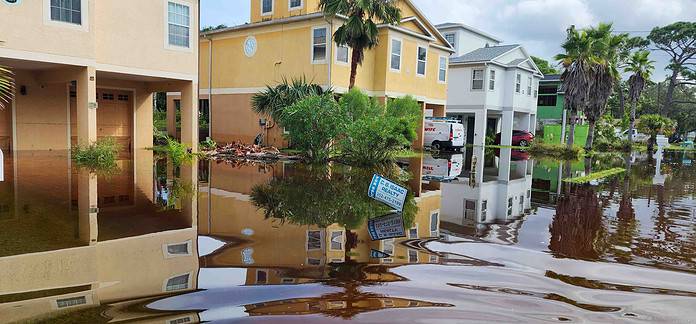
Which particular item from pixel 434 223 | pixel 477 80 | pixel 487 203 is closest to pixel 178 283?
pixel 434 223

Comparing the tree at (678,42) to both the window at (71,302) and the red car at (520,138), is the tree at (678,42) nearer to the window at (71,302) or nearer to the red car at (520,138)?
the red car at (520,138)

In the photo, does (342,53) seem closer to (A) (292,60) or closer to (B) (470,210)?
(A) (292,60)

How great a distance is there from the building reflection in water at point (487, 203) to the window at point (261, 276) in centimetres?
411

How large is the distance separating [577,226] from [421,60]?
20092mm

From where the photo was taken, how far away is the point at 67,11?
1486 cm

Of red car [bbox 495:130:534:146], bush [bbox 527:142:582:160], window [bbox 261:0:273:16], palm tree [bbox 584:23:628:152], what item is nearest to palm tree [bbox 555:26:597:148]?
palm tree [bbox 584:23:628:152]

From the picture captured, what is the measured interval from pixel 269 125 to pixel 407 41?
A: 8.94m

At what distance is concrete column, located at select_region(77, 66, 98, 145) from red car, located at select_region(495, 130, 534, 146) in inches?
1267

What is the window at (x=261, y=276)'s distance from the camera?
230 inches

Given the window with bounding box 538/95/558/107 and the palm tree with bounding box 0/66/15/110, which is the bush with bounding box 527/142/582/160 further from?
the palm tree with bounding box 0/66/15/110

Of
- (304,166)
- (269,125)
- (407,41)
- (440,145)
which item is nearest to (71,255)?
(304,166)

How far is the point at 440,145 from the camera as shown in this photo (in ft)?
100

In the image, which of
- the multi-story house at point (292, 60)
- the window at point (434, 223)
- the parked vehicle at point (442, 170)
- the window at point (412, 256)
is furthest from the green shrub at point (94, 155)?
the window at point (412, 256)

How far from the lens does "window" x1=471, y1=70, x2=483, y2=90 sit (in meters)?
34.8
